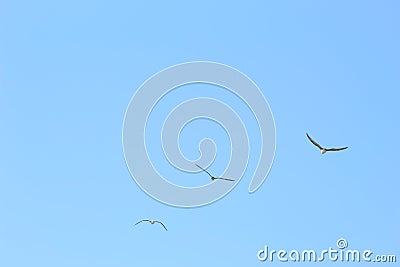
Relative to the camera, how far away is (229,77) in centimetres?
413

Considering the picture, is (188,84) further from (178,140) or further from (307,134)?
(307,134)

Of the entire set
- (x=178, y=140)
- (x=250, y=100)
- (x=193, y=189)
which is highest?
(x=250, y=100)

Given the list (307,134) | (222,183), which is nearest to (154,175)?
(222,183)

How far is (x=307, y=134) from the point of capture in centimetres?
401

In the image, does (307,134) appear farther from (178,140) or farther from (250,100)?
(178,140)

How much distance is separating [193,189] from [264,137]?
64cm

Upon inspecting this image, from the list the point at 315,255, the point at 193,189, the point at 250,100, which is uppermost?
the point at 250,100

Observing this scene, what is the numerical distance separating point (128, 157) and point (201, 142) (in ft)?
1.78

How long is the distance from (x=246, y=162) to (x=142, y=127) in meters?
0.80

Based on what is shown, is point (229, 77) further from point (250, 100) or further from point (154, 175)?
point (154, 175)

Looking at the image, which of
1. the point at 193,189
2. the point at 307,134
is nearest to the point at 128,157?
the point at 193,189

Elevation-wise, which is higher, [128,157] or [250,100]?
[250,100]

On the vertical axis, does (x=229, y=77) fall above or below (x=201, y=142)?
above

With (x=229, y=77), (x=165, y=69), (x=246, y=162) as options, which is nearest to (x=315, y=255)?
(x=246, y=162)
